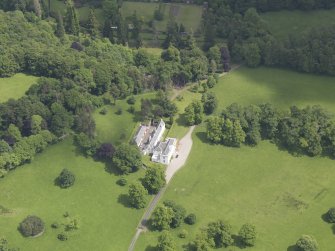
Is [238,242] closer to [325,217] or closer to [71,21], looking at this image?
[325,217]

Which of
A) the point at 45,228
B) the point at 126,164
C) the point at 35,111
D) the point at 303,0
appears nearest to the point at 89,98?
the point at 35,111

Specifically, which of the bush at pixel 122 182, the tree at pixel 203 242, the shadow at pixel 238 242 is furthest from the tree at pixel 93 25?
the shadow at pixel 238 242

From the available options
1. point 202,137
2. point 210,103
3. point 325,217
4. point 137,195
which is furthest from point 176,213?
point 210,103

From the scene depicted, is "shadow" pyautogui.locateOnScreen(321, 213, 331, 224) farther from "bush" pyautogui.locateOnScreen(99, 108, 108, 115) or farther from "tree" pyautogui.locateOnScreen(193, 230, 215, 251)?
"bush" pyautogui.locateOnScreen(99, 108, 108, 115)

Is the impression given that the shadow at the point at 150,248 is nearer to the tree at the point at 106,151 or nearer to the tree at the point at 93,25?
the tree at the point at 106,151

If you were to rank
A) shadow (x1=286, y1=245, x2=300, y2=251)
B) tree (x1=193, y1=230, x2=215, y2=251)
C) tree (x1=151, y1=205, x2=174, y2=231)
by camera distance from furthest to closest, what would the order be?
tree (x1=151, y1=205, x2=174, y2=231) < shadow (x1=286, y1=245, x2=300, y2=251) < tree (x1=193, y1=230, x2=215, y2=251)

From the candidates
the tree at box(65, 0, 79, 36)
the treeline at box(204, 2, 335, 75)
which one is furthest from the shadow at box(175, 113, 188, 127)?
the tree at box(65, 0, 79, 36)
